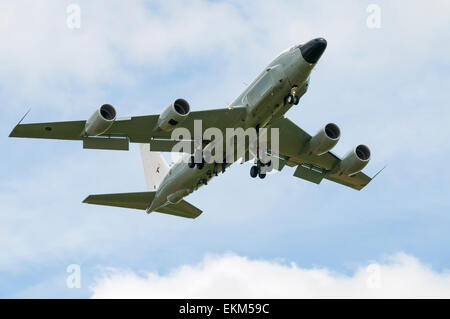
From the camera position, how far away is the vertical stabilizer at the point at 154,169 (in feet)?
159

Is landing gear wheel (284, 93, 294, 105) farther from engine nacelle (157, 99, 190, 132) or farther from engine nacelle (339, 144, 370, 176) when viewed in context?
engine nacelle (339, 144, 370, 176)

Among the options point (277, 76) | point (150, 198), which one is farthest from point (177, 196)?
point (277, 76)

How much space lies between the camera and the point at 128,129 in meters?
39.0

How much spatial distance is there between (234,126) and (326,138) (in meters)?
5.47

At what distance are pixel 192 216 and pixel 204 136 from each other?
8.83m

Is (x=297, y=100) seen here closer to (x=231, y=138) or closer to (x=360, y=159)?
(x=231, y=138)

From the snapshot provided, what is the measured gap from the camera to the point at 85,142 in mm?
38219

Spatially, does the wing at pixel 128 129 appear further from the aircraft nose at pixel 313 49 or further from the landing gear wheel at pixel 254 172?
the aircraft nose at pixel 313 49

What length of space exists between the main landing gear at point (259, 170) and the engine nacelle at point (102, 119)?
9319 millimetres

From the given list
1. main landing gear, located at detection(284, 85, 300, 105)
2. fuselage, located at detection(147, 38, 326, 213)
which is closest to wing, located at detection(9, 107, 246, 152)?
fuselage, located at detection(147, 38, 326, 213)

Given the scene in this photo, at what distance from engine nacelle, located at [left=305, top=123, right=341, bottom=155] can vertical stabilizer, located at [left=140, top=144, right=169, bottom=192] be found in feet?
34.6

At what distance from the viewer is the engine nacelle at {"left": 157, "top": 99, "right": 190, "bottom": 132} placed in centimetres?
3622

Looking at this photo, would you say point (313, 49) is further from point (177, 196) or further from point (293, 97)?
point (177, 196)

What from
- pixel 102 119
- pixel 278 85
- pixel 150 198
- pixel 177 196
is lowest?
pixel 102 119
